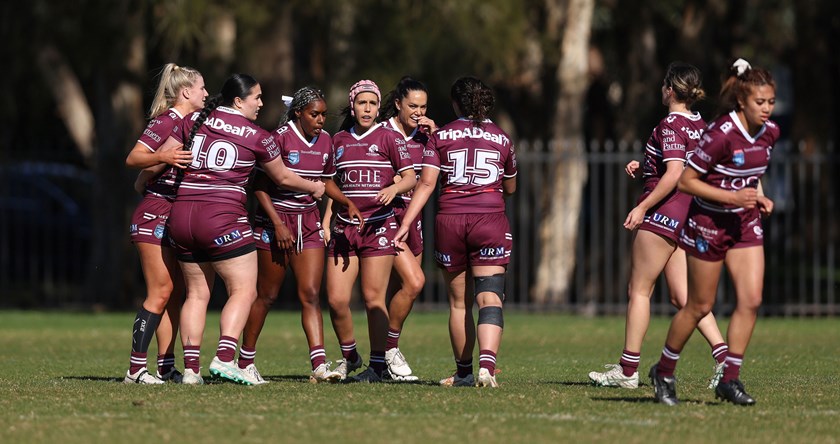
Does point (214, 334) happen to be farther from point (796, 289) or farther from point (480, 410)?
point (796, 289)

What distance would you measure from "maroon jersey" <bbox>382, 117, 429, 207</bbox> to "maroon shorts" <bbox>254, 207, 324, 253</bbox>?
29.5 inches

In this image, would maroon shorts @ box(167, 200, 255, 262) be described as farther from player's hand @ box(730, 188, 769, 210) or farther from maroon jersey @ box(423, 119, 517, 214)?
player's hand @ box(730, 188, 769, 210)

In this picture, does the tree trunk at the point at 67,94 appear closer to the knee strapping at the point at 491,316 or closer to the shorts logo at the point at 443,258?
the shorts logo at the point at 443,258

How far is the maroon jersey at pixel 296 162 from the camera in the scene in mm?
10672

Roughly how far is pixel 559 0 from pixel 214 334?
11017 millimetres

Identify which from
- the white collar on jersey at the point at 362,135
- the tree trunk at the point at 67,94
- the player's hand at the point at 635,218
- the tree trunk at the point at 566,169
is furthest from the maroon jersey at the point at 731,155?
the tree trunk at the point at 67,94

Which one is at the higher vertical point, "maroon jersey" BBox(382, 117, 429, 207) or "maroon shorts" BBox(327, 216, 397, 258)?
"maroon jersey" BBox(382, 117, 429, 207)

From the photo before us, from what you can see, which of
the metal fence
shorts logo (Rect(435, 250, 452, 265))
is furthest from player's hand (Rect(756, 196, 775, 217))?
the metal fence

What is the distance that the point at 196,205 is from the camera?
33.1 ft

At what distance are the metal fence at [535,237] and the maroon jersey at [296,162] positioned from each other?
1182 centimetres

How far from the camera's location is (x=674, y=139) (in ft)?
33.7

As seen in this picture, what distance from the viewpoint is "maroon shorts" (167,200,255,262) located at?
10.1m

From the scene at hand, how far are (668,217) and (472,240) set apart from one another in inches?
53.7

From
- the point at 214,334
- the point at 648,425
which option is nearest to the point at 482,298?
the point at 648,425
